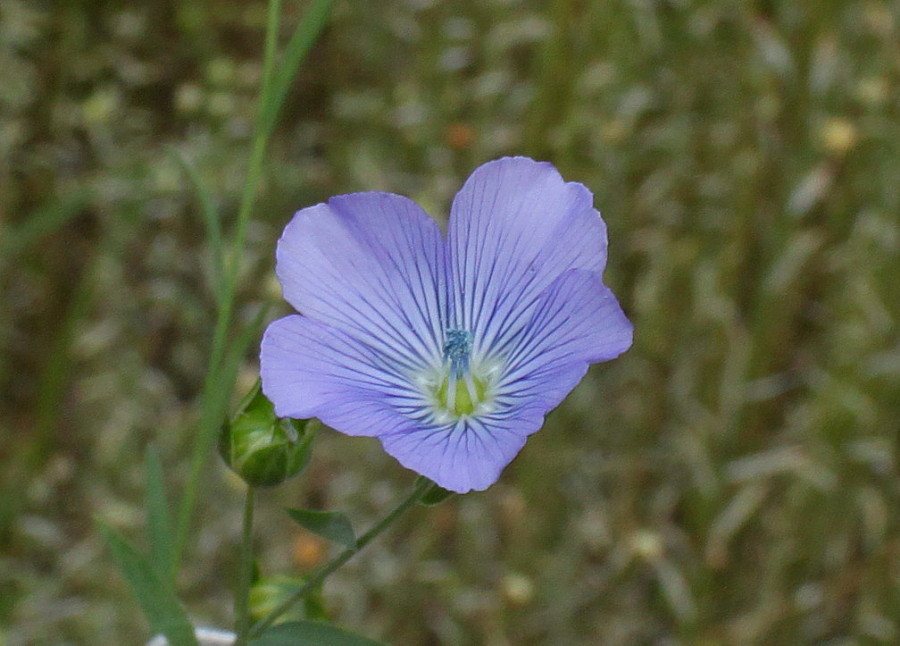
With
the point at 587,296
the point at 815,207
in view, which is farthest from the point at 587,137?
the point at 587,296

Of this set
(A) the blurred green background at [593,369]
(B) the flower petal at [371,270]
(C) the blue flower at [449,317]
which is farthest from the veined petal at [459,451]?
(A) the blurred green background at [593,369]

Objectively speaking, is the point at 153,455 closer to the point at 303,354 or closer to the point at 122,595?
the point at 303,354

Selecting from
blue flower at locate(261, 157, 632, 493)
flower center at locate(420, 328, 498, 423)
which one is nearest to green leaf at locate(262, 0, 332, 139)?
blue flower at locate(261, 157, 632, 493)

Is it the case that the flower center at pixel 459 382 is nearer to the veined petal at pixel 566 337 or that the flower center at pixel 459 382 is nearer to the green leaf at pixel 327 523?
the veined petal at pixel 566 337

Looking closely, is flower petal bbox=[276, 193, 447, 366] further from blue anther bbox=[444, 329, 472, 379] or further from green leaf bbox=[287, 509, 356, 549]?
green leaf bbox=[287, 509, 356, 549]

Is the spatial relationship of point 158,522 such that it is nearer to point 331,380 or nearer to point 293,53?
point 331,380
